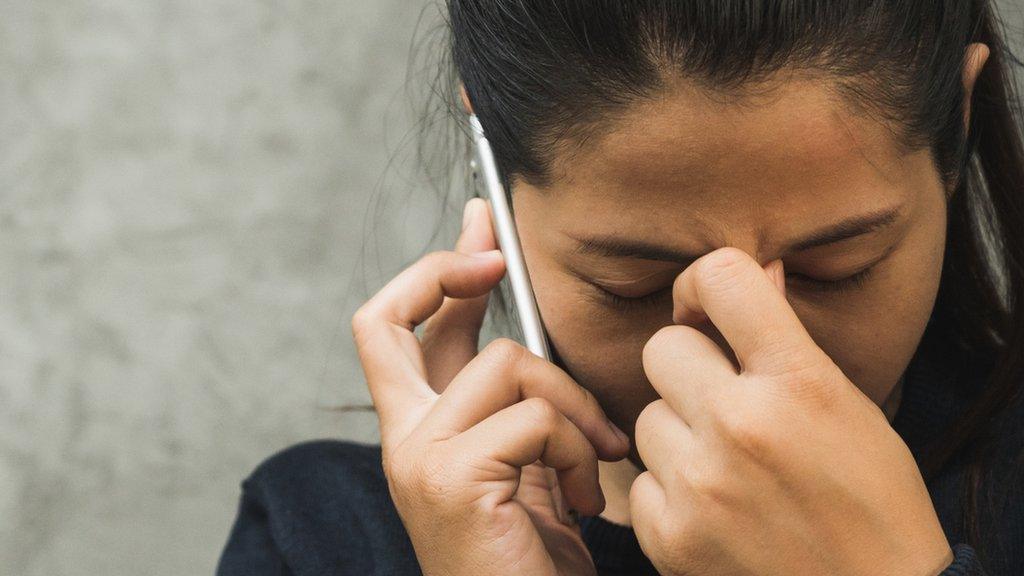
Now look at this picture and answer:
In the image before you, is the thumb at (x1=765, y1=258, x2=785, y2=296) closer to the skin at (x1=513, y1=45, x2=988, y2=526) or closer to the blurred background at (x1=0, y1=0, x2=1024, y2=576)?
the skin at (x1=513, y1=45, x2=988, y2=526)

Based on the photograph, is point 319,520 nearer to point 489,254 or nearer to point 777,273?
point 489,254

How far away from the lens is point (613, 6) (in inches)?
31.9

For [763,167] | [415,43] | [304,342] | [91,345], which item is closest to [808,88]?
[763,167]

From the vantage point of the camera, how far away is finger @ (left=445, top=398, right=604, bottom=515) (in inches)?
34.3

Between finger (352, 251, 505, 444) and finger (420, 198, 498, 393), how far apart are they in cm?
4

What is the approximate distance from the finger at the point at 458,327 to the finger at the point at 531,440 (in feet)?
0.86

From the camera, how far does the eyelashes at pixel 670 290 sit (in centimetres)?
86

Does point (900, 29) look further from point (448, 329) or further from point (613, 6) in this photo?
point (448, 329)

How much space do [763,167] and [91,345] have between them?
3.50 ft

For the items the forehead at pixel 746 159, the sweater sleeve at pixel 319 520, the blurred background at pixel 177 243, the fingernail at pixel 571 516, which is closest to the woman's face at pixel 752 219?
the forehead at pixel 746 159

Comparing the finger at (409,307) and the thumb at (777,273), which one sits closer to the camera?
the thumb at (777,273)

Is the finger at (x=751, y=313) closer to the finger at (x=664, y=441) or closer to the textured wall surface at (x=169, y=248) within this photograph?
the finger at (x=664, y=441)

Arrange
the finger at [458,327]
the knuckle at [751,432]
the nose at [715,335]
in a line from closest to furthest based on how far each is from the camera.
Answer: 1. the knuckle at [751,432]
2. the nose at [715,335]
3. the finger at [458,327]

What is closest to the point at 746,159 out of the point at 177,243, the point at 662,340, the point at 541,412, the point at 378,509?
the point at 662,340
